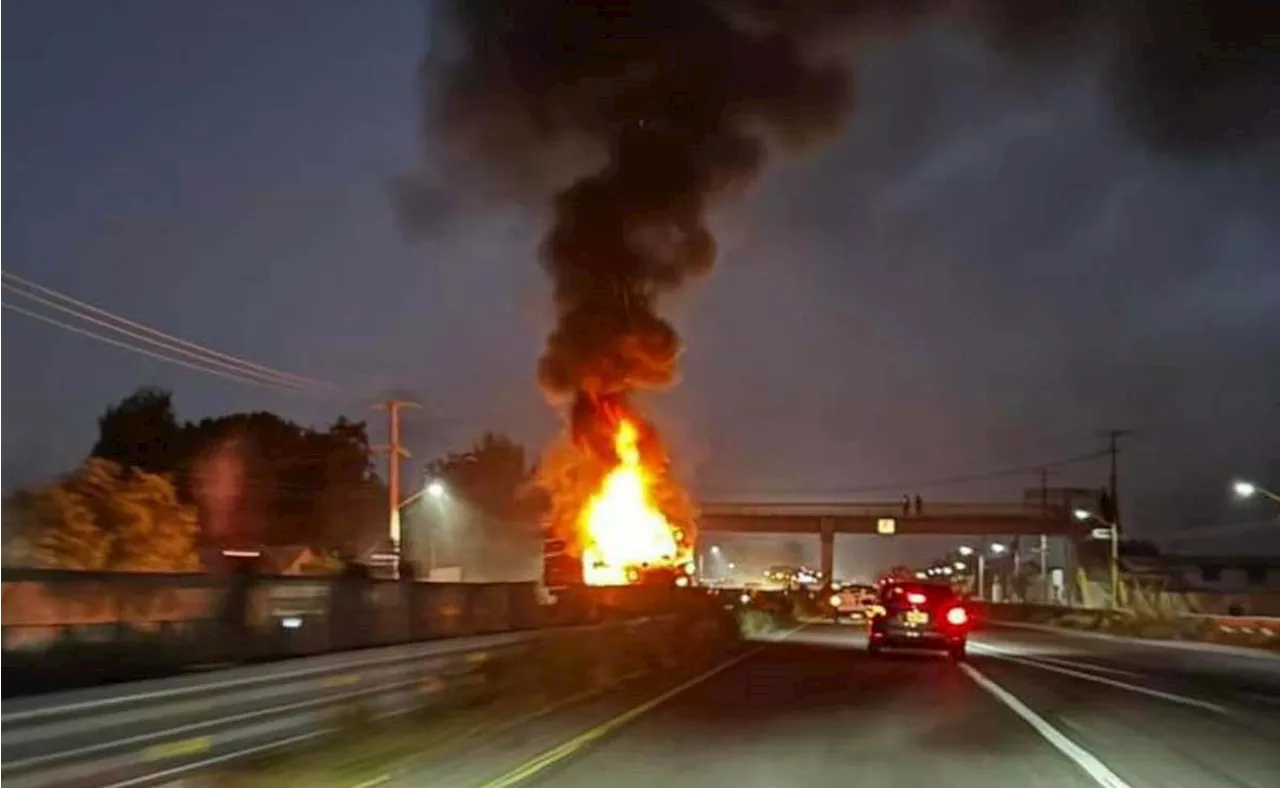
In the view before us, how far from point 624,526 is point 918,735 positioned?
1473 inches

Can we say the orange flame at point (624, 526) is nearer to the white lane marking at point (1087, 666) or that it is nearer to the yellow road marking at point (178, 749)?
the white lane marking at point (1087, 666)

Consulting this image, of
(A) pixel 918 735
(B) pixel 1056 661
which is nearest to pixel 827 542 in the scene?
(B) pixel 1056 661

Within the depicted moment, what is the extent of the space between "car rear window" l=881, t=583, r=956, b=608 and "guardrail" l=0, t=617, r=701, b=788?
18.3 metres

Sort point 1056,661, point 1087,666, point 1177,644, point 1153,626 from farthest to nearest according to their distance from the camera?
point 1153,626 < point 1177,644 < point 1056,661 < point 1087,666

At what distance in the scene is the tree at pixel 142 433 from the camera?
84.7 metres

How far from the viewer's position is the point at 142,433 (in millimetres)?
85938

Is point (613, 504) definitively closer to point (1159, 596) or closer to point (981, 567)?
point (1159, 596)

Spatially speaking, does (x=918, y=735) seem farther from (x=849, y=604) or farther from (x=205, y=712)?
(x=849, y=604)

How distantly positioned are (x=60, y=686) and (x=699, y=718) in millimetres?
9289

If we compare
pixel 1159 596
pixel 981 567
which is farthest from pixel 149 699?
pixel 981 567

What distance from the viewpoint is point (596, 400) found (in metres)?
54.4

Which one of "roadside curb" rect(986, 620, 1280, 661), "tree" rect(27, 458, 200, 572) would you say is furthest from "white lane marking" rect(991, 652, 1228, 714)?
"tree" rect(27, 458, 200, 572)

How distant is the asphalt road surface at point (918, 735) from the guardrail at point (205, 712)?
1710 mm

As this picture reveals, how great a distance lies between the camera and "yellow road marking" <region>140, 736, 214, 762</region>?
1342 centimetres
